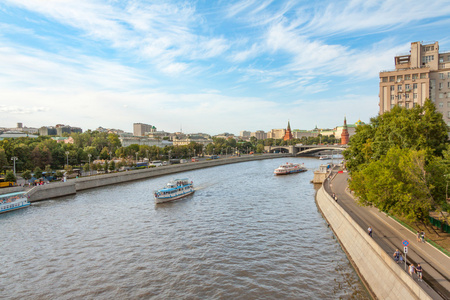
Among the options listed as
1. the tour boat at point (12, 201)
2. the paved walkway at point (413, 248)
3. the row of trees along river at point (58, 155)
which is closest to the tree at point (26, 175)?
the row of trees along river at point (58, 155)

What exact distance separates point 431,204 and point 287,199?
2671 cm

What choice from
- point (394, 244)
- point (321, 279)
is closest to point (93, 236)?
point (321, 279)

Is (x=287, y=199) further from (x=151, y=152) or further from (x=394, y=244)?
(x=151, y=152)

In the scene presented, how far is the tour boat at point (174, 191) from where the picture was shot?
46094 millimetres

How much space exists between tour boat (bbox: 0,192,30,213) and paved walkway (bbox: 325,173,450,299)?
4258 cm

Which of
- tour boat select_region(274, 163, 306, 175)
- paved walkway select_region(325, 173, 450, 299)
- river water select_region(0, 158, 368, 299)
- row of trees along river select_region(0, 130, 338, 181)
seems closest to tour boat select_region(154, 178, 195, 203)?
river water select_region(0, 158, 368, 299)

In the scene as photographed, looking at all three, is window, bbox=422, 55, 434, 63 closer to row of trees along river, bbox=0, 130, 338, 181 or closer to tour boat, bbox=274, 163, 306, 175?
tour boat, bbox=274, 163, 306, 175

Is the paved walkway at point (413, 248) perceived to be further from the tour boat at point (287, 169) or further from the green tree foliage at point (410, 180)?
the tour boat at point (287, 169)

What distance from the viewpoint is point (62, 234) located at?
29.8 meters

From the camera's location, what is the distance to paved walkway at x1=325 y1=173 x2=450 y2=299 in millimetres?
14570

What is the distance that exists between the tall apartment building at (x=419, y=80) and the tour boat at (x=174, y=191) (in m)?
38.8

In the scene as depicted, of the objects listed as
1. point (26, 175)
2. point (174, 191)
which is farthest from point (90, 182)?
point (174, 191)

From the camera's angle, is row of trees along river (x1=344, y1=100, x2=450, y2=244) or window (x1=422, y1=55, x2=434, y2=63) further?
window (x1=422, y1=55, x2=434, y2=63)

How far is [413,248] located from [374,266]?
10.9 ft
